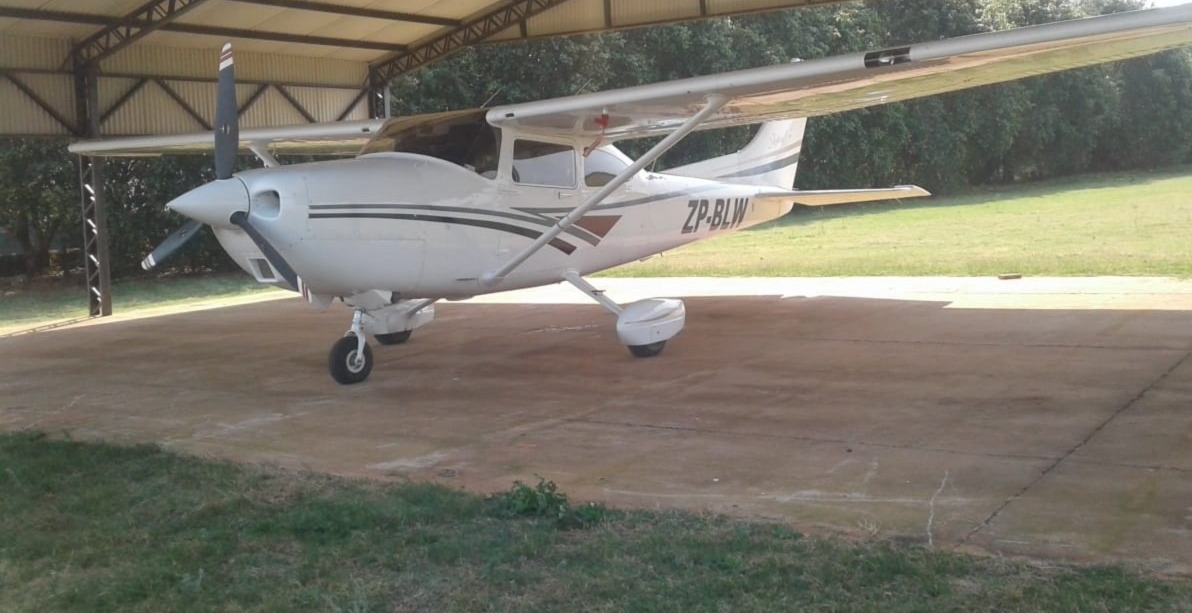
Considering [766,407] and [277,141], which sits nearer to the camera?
[766,407]

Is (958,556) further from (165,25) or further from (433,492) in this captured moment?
(165,25)

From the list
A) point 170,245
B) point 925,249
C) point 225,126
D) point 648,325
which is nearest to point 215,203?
point 225,126

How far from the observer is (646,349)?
30.5 ft

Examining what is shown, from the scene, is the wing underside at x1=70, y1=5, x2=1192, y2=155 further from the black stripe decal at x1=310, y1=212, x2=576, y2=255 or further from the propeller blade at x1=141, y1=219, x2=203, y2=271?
the propeller blade at x1=141, y1=219, x2=203, y2=271

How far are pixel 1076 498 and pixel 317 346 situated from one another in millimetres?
8109

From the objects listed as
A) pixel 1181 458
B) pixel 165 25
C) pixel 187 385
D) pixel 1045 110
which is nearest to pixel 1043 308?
pixel 1181 458

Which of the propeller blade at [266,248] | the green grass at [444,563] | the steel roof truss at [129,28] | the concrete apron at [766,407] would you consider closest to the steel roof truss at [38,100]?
the steel roof truss at [129,28]

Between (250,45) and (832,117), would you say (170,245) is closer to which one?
(250,45)

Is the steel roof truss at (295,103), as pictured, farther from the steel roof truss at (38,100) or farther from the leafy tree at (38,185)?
the leafy tree at (38,185)

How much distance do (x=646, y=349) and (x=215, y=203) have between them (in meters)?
3.81

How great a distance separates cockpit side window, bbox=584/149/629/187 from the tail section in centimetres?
214

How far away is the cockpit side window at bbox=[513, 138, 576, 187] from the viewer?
9219 mm

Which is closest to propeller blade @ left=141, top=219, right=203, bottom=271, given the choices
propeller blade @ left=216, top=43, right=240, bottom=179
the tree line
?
propeller blade @ left=216, top=43, right=240, bottom=179

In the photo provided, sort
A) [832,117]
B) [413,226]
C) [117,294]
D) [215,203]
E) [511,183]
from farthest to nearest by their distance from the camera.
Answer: [832,117]
[117,294]
[511,183]
[413,226]
[215,203]
